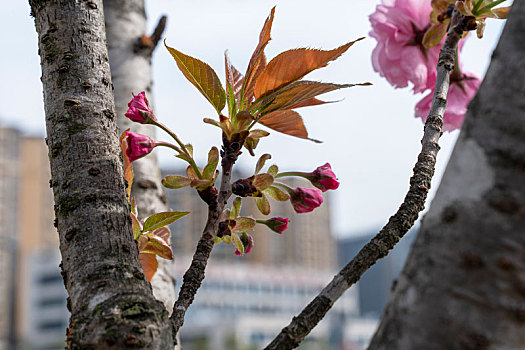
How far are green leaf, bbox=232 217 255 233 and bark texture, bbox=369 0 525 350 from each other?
214mm

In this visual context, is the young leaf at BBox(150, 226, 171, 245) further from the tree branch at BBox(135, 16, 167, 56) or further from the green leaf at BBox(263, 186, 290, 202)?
the tree branch at BBox(135, 16, 167, 56)

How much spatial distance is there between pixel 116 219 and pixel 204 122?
0.31ft

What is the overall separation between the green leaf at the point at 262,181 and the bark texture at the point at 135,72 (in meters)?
0.30

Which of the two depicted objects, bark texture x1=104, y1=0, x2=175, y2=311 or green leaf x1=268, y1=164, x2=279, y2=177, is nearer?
green leaf x1=268, y1=164, x2=279, y2=177

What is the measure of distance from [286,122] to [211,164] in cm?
6

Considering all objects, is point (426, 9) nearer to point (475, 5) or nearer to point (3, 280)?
point (475, 5)

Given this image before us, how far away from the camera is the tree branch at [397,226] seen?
39 centimetres

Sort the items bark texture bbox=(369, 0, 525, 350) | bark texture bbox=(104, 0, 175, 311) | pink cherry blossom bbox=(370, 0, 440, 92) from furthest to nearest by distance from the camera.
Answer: bark texture bbox=(104, 0, 175, 311)
pink cherry blossom bbox=(370, 0, 440, 92)
bark texture bbox=(369, 0, 525, 350)

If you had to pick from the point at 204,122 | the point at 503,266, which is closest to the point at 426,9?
the point at 204,122

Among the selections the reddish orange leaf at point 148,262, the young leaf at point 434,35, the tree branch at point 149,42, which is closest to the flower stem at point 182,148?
the reddish orange leaf at point 148,262

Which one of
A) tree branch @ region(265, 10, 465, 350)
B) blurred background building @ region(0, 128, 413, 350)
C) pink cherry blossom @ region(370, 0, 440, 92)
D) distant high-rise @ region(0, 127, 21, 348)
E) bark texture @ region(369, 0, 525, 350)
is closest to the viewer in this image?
bark texture @ region(369, 0, 525, 350)

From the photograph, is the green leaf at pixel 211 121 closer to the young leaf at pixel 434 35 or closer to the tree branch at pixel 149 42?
the young leaf at pixel 434 35

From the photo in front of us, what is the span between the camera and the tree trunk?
0.34m

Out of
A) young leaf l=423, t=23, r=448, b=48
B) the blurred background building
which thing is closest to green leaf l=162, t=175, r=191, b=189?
young leaf l=423, t=23, r=448, b=48
